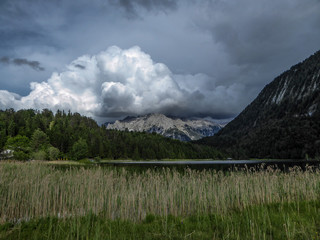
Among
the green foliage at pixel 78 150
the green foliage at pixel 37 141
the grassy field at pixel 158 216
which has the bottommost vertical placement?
the grassy field at pixel 158 216

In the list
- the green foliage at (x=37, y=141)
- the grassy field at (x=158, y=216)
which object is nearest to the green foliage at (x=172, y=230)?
the grassy field at (x=158, y=216)

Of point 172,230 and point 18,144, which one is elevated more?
point 18,144

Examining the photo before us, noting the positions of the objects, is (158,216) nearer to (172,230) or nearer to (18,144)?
(172,230)

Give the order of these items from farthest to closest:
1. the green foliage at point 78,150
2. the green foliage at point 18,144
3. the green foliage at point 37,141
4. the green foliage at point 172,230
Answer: the green foliage at point 78,150 → the green foliage at point 37,141 → the green foliage at point 18,144 → the green foliage at point 172,230

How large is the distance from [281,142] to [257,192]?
209032mm

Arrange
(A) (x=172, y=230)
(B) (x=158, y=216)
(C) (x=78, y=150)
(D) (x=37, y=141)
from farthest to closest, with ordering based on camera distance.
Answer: (C) (x=78, y=150)
(D) (x=37, y=141)
(B) (x=158, y=216)
(A) (x=172, y=230)

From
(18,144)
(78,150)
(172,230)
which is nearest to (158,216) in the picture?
(172,230)

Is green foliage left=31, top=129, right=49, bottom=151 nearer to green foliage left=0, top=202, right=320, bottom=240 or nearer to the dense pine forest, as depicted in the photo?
the dense pine forest

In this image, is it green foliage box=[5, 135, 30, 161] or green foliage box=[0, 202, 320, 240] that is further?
green foliage box=[5, 135, 30, 161]

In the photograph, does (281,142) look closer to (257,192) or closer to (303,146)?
(303,146)

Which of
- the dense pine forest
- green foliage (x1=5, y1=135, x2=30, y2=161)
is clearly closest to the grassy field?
the dense pine forest

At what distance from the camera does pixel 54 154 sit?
311ft

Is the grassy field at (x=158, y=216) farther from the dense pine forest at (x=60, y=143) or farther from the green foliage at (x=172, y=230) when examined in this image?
the dense pine forest at (x=60, y=143)

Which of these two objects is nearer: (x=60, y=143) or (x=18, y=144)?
(x=18, y=144)
